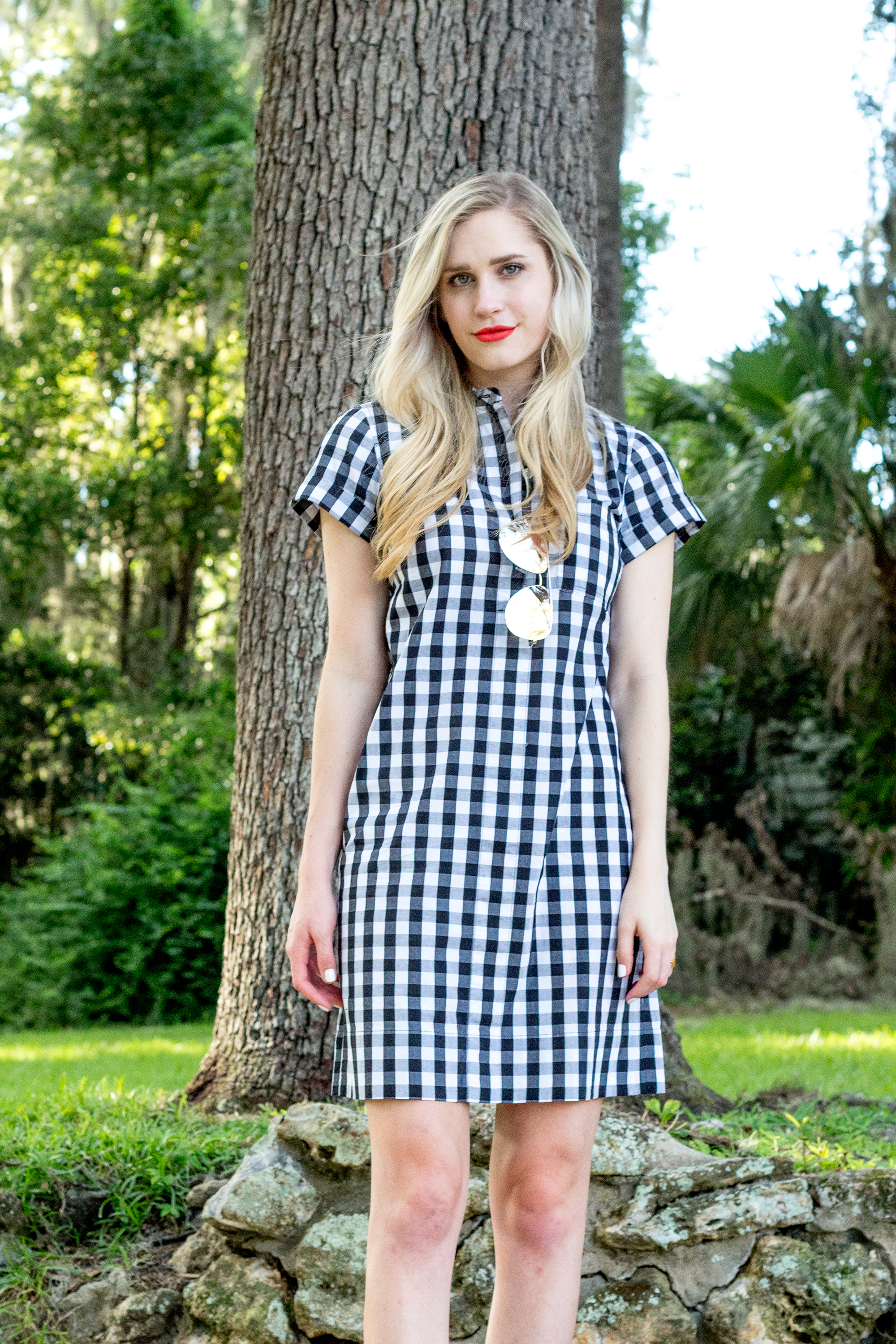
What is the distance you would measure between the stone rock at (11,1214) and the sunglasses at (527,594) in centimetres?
173

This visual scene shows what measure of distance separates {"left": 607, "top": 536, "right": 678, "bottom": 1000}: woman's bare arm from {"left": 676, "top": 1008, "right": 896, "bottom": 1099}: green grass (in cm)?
202

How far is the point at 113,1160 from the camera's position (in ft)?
9.20

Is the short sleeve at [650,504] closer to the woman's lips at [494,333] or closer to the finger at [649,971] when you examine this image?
the woman's lips at [494,333]

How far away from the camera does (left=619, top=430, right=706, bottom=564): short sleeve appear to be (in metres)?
2.03

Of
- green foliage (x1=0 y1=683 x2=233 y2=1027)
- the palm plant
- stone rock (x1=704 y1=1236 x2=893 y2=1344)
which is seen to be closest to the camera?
stone rock (x1=704 y1=1236 x2=893 y2=1344)

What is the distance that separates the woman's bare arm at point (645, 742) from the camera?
183cm

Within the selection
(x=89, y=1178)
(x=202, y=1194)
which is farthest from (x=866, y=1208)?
(x=89, y=1178)

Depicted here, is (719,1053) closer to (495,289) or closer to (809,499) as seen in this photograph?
(809,499)

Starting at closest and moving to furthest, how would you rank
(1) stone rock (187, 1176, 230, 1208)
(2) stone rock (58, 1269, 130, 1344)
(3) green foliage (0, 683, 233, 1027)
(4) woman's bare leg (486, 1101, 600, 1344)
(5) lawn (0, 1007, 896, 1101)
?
1. (4) woman's bare leg (486, 1101, 600, 1344)
2. (2) stone rock (58, 1269, 130, 1344)
3. (1) stone rock (187, 1176, 230, 1208)
4. (5) lawn (0, 1007, 896, 1101)
5. (3) green foliage (0, 683, 233, 1027)

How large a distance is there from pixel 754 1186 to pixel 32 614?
11.7 meters

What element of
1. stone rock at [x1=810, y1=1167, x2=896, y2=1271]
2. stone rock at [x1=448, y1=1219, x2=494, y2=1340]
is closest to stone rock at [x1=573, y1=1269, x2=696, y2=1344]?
stone rock at [x1=448, y1=1219, x2=494, y2=1340]

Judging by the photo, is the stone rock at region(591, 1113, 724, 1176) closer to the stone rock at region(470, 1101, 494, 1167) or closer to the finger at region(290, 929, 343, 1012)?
the stone rock at region(470, 1101, 494, 1167)

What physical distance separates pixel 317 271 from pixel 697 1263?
254 cm

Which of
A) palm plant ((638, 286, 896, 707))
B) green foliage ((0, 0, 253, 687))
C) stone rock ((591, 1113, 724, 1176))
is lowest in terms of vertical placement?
stone rock ((591, 1113, 724, 1176))
